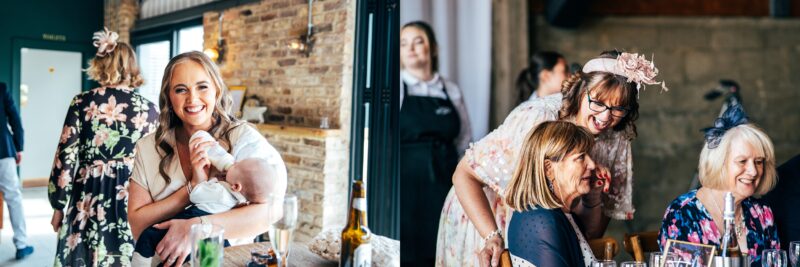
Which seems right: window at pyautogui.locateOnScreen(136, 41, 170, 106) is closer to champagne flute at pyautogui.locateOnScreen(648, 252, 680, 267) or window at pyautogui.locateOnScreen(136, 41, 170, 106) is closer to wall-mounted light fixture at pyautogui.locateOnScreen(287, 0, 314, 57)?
wall-mounted light fixture at pyautogui.locateOnScreen(287, 0, 314, 57)

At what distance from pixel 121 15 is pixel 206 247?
132 centimetres

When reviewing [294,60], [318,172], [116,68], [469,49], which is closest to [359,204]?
[469,49]

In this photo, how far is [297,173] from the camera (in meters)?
3.43

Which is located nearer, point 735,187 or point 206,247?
point 206,247

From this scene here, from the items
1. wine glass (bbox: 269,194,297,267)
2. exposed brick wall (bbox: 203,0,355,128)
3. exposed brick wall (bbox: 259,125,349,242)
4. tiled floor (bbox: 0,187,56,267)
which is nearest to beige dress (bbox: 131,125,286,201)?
tiled floor (bbox: 0,187,56,267)

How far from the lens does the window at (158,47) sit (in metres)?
2.35

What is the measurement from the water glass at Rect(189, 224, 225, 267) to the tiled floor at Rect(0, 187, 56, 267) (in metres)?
1.05

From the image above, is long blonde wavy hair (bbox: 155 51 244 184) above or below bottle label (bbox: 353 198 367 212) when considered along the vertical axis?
above

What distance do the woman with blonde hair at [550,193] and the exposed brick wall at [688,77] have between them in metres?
0.29

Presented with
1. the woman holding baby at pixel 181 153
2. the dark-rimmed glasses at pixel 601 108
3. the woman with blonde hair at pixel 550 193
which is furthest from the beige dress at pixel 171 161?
the dark-rimmed glasses at pixel 601 108

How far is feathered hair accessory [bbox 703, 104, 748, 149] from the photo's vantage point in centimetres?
218

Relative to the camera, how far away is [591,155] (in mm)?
2076

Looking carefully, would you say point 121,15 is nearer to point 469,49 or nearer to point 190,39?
point 190,39

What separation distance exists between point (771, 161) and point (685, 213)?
A: 0.35 metres
